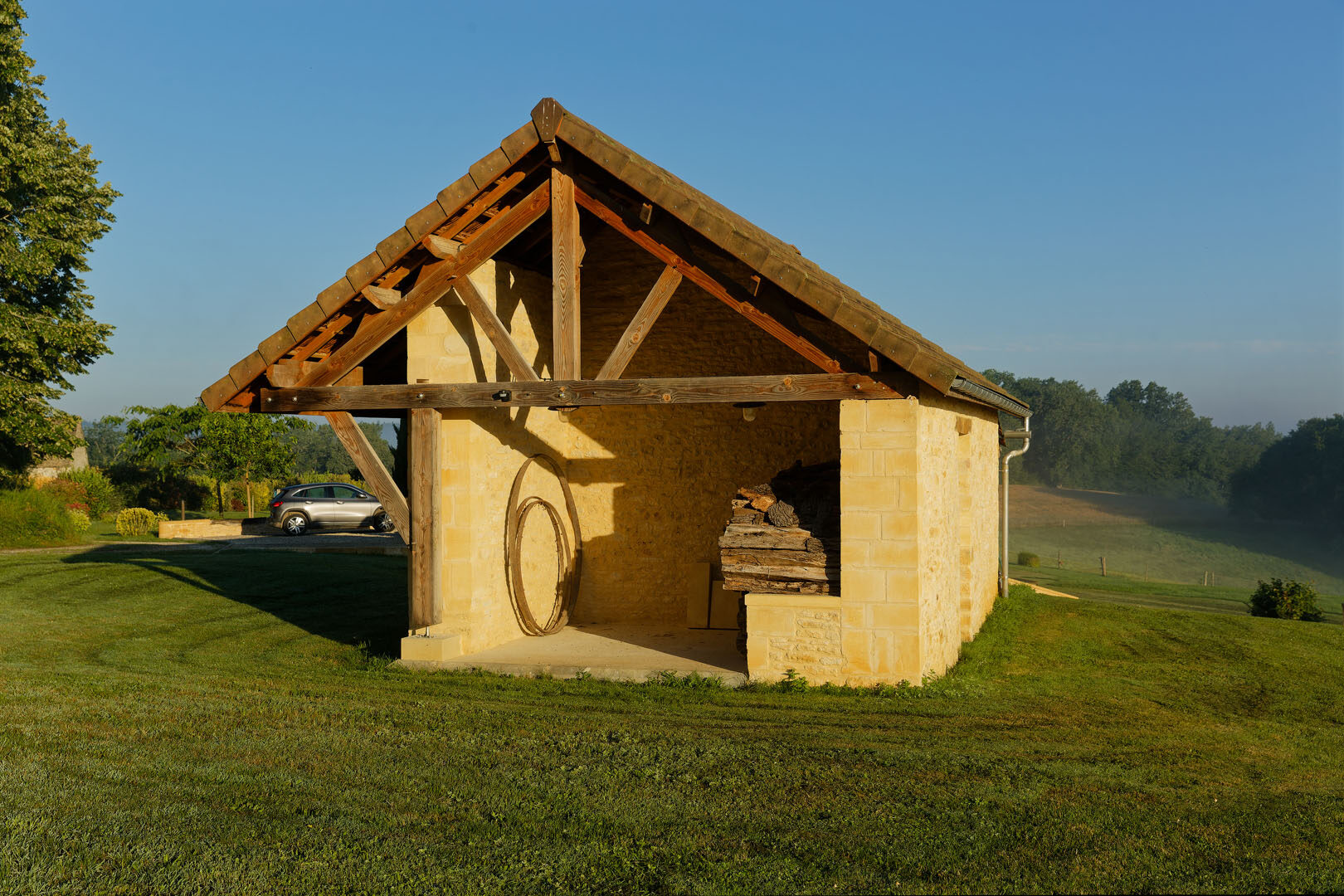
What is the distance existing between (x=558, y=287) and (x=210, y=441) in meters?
25.9

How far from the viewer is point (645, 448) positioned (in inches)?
463

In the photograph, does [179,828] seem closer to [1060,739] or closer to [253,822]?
[253,822]

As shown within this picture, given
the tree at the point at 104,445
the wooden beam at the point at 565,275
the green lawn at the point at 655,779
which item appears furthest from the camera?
the tree at the point at 104,445

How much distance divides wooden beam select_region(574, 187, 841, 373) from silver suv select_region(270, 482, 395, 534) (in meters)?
18.3

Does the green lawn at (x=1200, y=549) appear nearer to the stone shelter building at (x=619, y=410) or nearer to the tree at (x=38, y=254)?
the stone shelter building at (x=619, y=410)

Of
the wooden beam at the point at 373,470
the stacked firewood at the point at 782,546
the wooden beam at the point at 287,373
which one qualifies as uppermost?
the wooden beam at the point at 287,373

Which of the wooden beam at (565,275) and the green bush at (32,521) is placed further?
the green bush at (32,521)

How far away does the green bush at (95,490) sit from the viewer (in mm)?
29469

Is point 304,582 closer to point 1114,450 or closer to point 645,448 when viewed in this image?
point 645,448

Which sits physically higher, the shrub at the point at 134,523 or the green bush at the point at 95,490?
the green bush at the point at 95,490

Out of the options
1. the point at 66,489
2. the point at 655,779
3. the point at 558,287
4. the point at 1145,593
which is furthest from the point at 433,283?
the point at 66,489

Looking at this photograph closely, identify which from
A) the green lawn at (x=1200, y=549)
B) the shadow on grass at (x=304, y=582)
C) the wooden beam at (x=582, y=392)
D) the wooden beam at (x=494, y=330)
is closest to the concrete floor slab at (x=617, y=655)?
the shadow on grass at (x=304, y=582)

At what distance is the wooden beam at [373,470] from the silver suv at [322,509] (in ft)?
54.0

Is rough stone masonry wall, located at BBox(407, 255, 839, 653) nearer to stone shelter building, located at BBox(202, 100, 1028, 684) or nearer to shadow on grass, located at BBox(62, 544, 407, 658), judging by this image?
stone shelter building, located at BBox(202, 100, 1028, 684)
